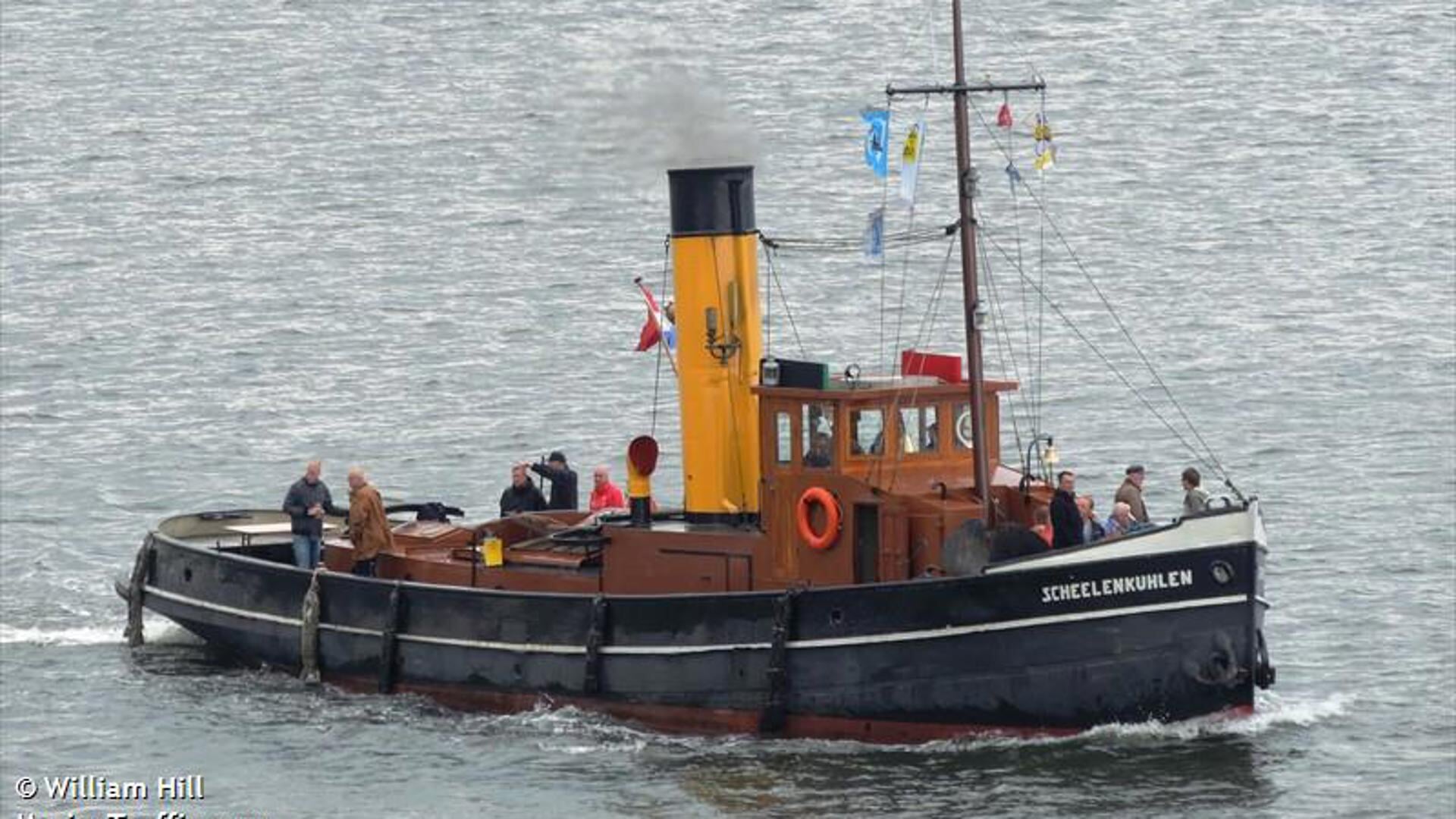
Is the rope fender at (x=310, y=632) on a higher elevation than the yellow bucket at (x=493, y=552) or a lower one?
lower

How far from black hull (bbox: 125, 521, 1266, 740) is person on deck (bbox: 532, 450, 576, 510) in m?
3.54

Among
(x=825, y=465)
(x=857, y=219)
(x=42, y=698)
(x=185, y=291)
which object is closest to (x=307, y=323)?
(x=185, y=291)

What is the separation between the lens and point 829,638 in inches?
1483

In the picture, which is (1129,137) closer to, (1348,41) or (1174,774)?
(1348,41)

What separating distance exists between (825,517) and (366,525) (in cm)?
642

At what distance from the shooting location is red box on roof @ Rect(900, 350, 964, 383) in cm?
3909

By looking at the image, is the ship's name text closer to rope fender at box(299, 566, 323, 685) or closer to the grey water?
the grey water

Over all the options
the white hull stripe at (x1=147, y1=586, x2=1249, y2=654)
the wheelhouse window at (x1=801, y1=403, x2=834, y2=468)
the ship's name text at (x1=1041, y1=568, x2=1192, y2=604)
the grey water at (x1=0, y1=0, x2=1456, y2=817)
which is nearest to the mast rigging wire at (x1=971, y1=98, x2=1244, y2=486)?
the grey water at (x1=0, y1=0, x2=1456, y2=817)

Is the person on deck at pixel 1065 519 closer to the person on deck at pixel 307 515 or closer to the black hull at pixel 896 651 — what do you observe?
the black hull at pixel 896 651

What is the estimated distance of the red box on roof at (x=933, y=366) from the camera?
3909 centimetres

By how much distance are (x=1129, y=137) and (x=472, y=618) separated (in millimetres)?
41450

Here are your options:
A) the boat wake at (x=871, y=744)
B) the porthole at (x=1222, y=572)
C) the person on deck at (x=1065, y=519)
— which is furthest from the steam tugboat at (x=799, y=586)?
the person on deck at (x=1065, y=519)

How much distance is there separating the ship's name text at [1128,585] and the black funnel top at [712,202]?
20.6 feet

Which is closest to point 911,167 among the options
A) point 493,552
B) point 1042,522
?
point 1042,522
